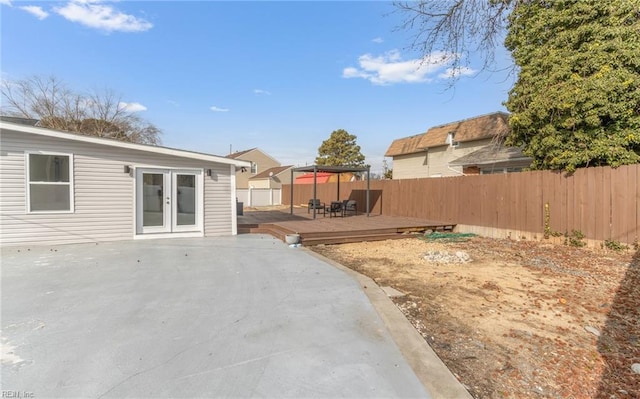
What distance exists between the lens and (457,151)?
1908 centimetres

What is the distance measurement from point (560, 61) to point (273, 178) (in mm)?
27838

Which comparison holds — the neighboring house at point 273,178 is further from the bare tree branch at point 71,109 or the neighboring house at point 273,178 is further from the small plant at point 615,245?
the small plant at point 615,245

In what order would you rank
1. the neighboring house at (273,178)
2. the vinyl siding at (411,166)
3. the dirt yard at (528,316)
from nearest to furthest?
the dirt yard at (528,316), the vinyl siding at (411,166), the neighboring house at (273,178)

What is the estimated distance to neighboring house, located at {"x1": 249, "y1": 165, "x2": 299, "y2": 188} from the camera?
33.5m

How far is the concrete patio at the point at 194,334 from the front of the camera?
7.17 feet

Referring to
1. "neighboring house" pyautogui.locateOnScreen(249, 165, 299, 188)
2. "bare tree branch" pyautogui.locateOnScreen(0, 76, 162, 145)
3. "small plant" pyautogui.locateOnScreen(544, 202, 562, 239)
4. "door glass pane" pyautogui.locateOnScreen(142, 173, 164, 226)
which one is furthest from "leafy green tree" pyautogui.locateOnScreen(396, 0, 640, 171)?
"neighboring house" pyautogui.locateOnScreen(249, 165, 299, 188)

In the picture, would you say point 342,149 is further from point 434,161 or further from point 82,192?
point 82,192

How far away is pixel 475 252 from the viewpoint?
7590 mm

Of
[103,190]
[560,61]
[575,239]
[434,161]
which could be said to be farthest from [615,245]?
[434,161]

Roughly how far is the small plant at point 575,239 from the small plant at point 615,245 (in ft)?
1.58

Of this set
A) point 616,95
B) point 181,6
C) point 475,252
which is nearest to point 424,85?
point 616,95

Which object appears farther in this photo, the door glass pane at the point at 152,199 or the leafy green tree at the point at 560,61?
the door glass pane at the point at 152,199

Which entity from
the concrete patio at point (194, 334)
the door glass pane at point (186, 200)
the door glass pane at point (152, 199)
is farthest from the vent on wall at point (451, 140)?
the concrete patio at point (194, 334)

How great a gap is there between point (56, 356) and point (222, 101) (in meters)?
17.1
